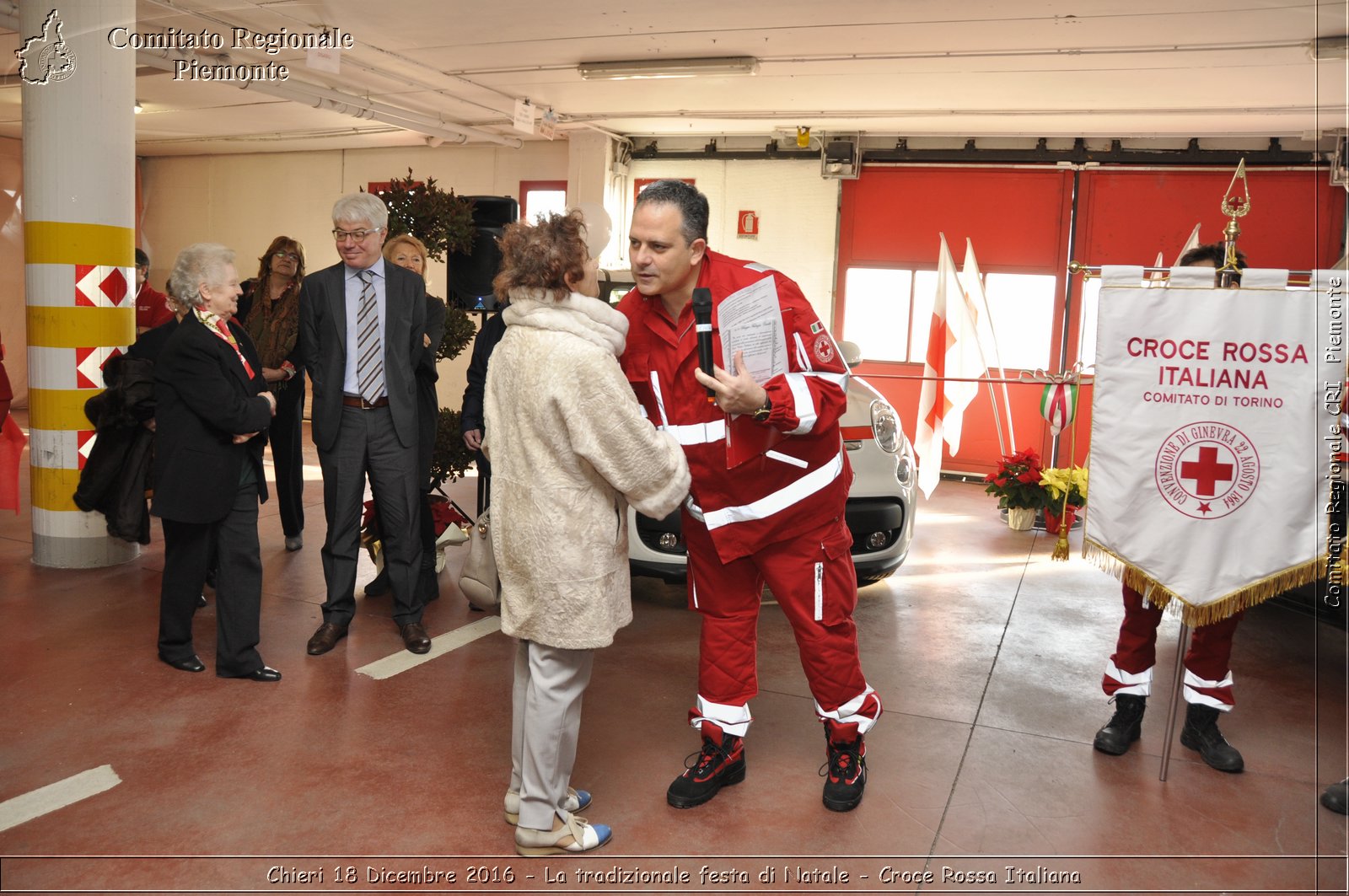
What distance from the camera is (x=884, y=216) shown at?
948 centimetres

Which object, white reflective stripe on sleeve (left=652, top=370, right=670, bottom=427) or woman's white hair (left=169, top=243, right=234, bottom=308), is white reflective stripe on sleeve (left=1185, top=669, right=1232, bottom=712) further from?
woman's white hair (left=169, top=243, right=234, bottom=308)

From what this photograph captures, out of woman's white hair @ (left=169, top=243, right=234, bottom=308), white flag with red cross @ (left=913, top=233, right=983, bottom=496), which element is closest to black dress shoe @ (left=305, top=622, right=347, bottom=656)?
woman's white hair @ (left=169, top=243, right=234, bottom=308)

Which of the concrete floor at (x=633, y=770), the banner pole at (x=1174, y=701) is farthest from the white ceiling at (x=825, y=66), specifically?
the concrete floor at (x=633, y=770)

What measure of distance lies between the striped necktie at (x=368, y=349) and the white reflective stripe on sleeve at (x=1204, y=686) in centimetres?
289

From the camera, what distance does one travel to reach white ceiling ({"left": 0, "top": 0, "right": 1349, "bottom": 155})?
5699 millimetres

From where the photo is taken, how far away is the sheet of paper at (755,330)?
Result: 2.56 metres

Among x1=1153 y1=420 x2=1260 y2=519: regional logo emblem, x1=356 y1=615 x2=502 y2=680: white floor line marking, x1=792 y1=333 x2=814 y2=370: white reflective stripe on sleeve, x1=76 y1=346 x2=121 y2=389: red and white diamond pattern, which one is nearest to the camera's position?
x1=792 y1=333 x2=814 y2=370: white reflective stripe on sleeve

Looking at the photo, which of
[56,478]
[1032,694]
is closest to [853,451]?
[1032,694]

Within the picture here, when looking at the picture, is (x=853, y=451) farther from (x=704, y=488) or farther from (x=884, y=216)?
(x=884, y=216)

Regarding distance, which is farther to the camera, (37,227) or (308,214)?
(308,214)

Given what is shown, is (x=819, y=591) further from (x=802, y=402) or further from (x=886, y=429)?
(x=886, y=429)

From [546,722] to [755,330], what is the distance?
1076 millimetres

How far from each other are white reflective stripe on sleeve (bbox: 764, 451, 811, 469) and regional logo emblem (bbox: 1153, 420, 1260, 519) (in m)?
1.09

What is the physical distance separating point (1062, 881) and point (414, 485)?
2.60 meters
